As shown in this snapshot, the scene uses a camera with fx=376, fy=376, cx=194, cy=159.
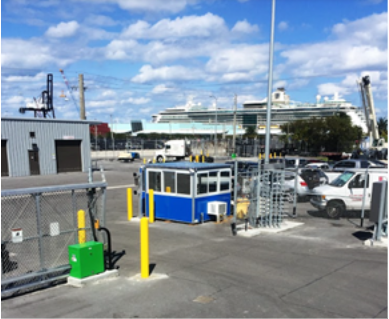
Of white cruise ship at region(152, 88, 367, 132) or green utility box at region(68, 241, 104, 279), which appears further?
white cruise ship at region(152, 88, 367, 132)

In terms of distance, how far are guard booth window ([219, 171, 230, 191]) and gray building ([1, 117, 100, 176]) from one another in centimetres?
1643

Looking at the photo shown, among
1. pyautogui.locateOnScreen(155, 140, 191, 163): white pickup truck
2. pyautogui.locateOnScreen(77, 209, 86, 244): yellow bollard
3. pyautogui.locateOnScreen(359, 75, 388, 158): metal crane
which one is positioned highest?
pyautogui.locateOnScreen(359, 75, 388, 158): metal crane

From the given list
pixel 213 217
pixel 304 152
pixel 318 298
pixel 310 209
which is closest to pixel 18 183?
pixel 213 217

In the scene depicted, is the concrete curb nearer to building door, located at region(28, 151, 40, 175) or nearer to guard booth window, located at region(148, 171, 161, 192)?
A: guard booth window, located at region(148, 171, 161, 192)

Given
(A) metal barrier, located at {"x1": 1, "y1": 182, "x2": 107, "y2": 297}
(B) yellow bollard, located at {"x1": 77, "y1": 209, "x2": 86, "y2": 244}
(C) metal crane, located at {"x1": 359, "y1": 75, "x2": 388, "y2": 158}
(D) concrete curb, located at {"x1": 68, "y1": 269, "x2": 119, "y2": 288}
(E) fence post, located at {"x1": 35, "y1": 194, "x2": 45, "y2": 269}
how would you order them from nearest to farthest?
(A) metal barrier, located at {"x1": 1, "y1": 182, "x2": 107, "y2": 297} < (E) fence post, located at {"x1": 35, "y1": 194, "x2": 45, "y2": 269} < (D) concrete curb, located at {"x1": 68, "y1": 269, "x2": 119, "y2": 288} < (B) yellow bollard, located at {"x1": 77, "y1": 209, "x2": 86, "y2": 244} < (C) metal crane, located at {"x1": 359, "y1": 75, "x2": 388, "y2": 158}

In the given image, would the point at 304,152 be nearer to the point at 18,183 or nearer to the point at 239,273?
the point at 18,183

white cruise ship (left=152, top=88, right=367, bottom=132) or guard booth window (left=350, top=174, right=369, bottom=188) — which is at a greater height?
white cruise ship (left=152, top=88, right=367, bottom=132)

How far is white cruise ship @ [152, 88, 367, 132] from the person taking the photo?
102188 mm

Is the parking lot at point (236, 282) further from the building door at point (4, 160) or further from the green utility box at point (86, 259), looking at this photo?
the building door at point (4, 160)

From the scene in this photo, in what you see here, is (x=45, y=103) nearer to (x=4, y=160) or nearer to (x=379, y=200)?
(x=4, y=160)

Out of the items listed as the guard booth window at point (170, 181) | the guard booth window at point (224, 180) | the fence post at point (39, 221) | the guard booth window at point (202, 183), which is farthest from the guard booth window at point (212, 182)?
the fence post at point (39, 221)

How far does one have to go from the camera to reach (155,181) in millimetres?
13523

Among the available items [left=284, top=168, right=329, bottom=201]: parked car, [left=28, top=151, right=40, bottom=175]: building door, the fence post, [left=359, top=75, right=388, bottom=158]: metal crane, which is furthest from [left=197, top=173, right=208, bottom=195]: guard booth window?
[left=359, top=75, right=388, bottom=158]: metal crane

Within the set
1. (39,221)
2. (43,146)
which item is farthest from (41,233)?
(43,146)
